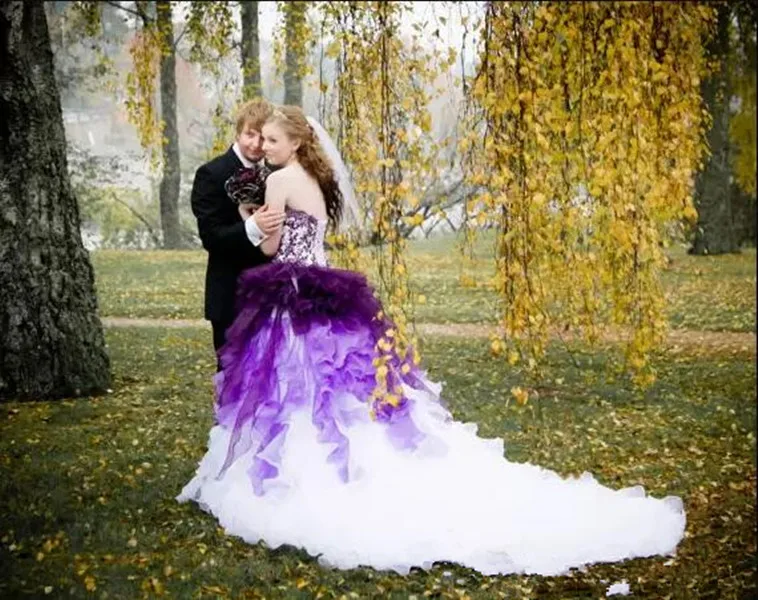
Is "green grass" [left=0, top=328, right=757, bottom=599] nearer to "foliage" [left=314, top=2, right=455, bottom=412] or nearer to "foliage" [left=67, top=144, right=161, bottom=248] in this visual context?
"foliage" [left=314, top=2, right=455, bottom=412]

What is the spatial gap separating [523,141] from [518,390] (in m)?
0.98

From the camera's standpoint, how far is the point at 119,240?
66.1 ft

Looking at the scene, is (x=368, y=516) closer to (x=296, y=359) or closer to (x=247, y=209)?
(x=296, y=359)

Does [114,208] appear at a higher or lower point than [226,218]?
higher

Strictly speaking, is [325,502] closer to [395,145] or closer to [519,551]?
[519,551]

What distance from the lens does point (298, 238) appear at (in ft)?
14.4

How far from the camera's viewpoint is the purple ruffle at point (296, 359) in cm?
418

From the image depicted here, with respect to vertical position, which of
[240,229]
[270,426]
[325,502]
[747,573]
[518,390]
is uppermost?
[240,229]

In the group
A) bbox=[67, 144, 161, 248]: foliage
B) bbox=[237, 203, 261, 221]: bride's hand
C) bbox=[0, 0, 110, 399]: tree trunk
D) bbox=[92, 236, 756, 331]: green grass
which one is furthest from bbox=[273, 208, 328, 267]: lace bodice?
bbox=[67, 144, 161, 248]: foliage

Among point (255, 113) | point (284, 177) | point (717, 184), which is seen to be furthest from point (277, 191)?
point (717, 184)

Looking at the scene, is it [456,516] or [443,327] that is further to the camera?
[443,327]

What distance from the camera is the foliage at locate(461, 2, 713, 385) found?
11.2 feet

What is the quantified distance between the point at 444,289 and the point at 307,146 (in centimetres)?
955

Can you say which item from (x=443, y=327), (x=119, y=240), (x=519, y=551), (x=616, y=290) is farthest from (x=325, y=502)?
(x=119, y=240)
